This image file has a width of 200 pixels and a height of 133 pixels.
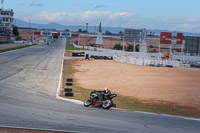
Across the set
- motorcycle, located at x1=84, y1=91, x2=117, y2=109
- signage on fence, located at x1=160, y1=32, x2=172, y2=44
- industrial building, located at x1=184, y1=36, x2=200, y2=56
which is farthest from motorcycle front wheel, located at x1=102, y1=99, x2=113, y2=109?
signage on fence, located at x1=160, y1=32, x2=172, y2=44

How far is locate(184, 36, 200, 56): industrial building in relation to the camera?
62656 mm

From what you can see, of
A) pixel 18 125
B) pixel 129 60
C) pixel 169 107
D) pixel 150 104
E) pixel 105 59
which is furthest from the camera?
pixel 105 59

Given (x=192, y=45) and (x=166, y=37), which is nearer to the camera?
(x=192, y=45)

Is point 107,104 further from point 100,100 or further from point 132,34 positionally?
point 132,34

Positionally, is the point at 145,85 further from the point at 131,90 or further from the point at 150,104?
the point at 150,104

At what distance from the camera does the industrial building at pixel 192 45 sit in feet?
206

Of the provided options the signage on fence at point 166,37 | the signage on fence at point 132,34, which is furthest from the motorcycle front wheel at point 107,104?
the signage on fence at point 132,34

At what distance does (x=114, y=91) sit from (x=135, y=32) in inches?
2025

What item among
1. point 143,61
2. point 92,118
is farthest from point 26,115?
point 143,61

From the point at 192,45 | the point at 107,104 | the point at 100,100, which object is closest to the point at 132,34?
the point at 192,45

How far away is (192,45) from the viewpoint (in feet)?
211

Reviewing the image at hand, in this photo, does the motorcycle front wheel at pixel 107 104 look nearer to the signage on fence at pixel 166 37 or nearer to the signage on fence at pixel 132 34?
the signage on fence at pixel 166 37

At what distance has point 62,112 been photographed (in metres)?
11.5

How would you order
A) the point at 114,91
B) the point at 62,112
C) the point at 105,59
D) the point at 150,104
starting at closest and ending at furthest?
the point at 62,112
the point at 150,104
the point at 114,91
the point at 105,59
